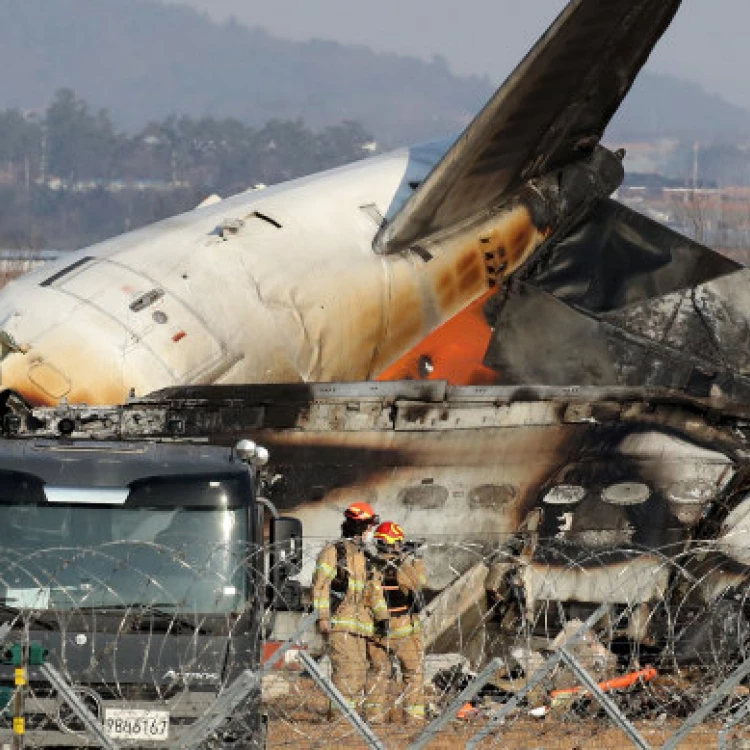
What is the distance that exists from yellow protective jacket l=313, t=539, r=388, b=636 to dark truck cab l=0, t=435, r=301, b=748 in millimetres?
1176

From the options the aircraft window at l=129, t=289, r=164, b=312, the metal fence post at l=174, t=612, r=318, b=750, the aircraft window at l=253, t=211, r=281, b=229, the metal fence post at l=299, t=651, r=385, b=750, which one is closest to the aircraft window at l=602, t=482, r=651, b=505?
the aircraft window at l=129, t=289, r=164, b=312

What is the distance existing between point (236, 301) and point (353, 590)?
7.83 meters

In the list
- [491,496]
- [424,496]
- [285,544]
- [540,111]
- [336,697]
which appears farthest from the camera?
[540,111]

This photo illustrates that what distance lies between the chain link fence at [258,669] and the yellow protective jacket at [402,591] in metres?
0.46

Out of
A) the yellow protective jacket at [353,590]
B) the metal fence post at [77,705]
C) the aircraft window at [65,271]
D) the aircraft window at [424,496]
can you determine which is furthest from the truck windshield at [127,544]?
the aircraft window at [65,271]

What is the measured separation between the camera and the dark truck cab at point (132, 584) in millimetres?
14820

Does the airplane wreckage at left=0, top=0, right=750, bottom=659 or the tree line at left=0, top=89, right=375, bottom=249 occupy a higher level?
the airplane wreckage at left=0, top=0, right=750, bottom=659

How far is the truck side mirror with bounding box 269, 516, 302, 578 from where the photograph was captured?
16.5 m

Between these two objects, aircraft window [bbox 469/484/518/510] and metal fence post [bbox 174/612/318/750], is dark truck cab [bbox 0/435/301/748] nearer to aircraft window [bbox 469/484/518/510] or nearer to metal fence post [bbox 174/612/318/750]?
metal fence post [bbox 174/612/318/750]

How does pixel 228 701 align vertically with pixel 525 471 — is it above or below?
above

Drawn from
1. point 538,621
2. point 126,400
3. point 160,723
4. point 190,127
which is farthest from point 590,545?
point 190,127

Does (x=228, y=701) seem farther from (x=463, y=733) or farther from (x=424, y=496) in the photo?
(x=424, y=496)

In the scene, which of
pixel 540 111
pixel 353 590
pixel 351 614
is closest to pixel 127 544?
pixel 353 590

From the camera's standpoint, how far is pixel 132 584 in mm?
16156
